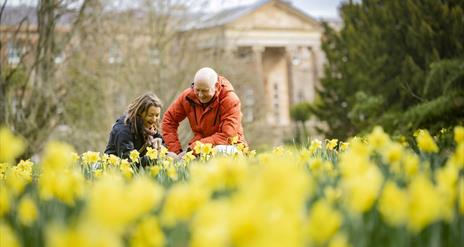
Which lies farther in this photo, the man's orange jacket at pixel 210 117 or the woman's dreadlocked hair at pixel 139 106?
the man's orange jacket at pixel 210 117

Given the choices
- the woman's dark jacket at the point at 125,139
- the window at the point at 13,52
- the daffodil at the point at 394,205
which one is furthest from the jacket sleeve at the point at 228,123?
the window at the point at 13,52

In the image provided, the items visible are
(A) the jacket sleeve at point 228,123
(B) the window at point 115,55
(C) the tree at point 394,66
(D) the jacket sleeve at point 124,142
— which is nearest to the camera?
(D) the jacket sleeve at point 124,142

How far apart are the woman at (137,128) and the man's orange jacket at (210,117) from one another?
462 millimetres

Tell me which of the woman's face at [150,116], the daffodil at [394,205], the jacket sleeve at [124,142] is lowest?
the jacket sleeve at [124,142]

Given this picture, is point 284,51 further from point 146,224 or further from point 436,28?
point 146,224

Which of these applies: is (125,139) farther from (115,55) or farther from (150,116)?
(115,55)

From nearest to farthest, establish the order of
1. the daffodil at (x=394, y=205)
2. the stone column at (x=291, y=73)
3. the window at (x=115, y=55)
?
the daffodil at (x=394, y=205) → the window at (x=115, y=55) → the stone column at (x=291, y=73)

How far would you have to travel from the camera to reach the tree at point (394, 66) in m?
8.73

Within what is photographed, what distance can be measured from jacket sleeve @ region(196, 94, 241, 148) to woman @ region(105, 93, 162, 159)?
59 cm

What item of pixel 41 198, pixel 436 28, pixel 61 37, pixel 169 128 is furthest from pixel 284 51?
pixel 41 198

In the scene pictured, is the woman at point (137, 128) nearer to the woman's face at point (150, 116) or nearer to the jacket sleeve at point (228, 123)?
the woman's face at point (150, 116)

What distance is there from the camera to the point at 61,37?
21.4 meters

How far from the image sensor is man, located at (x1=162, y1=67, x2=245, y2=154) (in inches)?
323

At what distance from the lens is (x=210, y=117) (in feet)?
28.2
